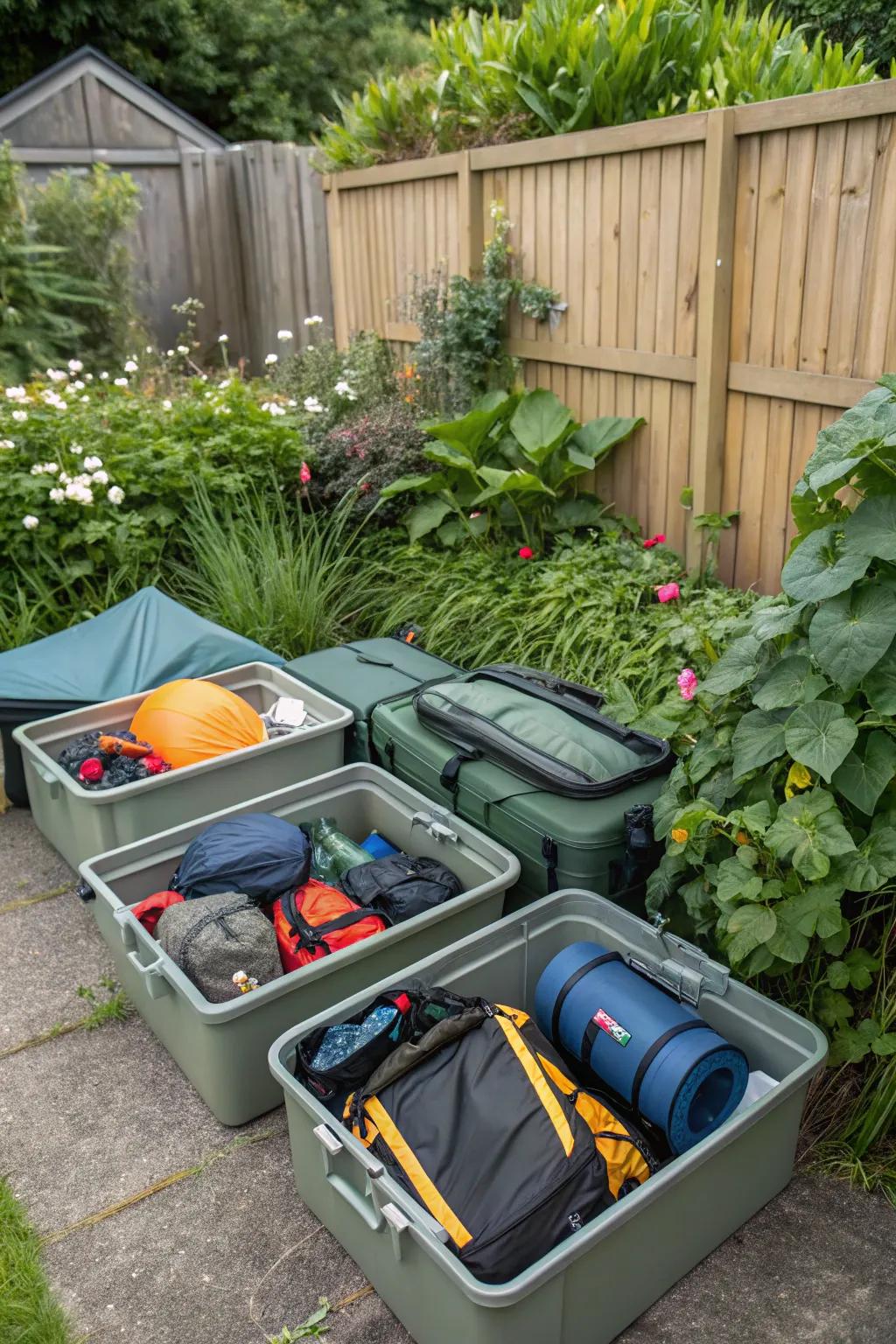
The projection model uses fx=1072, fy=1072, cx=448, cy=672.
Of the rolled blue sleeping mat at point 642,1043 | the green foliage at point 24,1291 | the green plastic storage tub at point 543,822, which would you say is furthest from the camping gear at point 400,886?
the green foliage at point 24,1291

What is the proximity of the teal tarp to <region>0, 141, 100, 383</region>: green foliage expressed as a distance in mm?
4620

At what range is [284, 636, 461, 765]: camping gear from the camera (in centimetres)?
340

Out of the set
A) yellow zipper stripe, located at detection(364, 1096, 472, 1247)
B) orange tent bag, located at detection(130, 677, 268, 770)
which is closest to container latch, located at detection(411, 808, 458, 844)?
orange tent bag, located at detection(130, 677, 268, 770)

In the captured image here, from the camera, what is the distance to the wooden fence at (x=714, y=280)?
3186 mm

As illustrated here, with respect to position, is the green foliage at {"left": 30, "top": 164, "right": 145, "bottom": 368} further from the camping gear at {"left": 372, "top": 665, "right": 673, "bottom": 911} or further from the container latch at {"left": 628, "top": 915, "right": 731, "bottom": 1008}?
the container latch at {"left": 628, "top": 915, "right": 731, "bottom": 1008}

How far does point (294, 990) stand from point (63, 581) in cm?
256

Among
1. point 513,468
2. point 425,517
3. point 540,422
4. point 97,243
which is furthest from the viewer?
point 97,243

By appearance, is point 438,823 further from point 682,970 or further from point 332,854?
point 682,970

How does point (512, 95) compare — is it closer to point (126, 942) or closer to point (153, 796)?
point (153, 796)

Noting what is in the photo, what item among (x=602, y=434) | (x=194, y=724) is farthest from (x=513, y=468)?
(x=194, y=724)

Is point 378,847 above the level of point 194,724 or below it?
below

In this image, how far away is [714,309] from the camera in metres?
3.60

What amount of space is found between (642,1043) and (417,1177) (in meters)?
0.52

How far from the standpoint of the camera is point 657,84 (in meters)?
4.23
